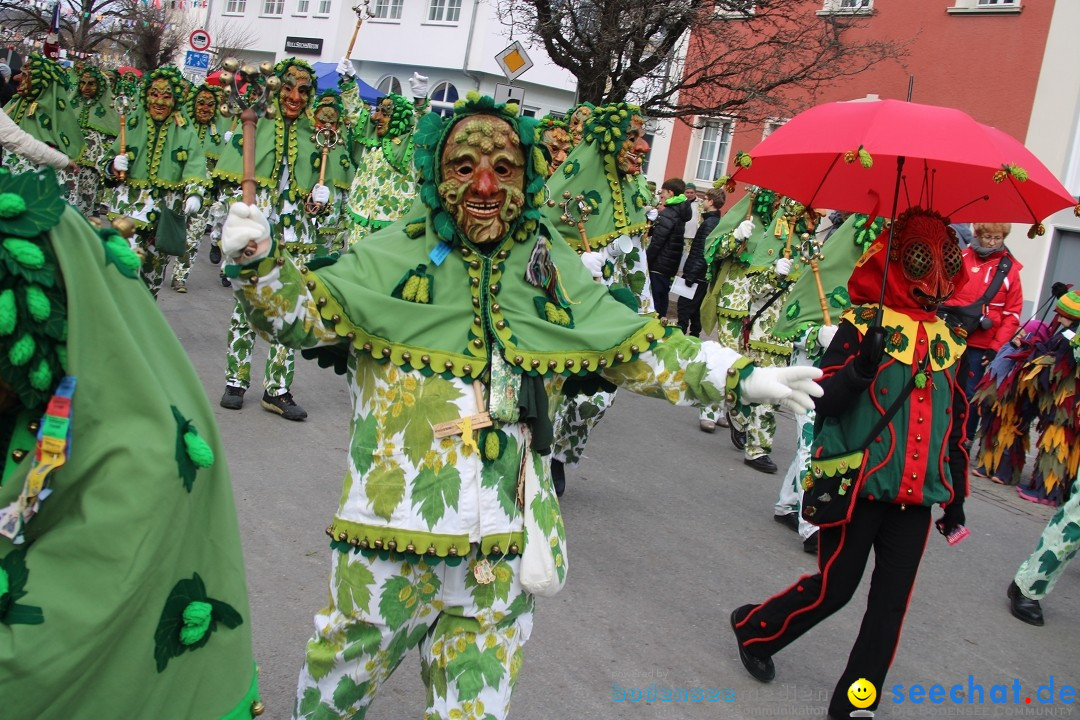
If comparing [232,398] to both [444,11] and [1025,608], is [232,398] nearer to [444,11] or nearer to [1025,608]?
[1025,608]

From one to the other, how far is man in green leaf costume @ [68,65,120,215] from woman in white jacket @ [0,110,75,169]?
20.6 ft

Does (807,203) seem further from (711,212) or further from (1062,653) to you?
(711,212)

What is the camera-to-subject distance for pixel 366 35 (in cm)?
3588

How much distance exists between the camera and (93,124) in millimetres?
11523

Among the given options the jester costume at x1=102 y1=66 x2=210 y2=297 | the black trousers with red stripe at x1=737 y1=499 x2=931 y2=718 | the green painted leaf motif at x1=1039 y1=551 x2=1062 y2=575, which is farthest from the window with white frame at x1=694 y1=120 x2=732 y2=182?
the black trousers with red stripe at x1=737 y1=499 x2=931 y2=718

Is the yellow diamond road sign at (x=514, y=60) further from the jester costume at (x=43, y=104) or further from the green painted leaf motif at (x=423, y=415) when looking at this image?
the green painted leaf motif at (x=423, y=415)

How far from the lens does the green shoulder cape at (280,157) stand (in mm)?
7750

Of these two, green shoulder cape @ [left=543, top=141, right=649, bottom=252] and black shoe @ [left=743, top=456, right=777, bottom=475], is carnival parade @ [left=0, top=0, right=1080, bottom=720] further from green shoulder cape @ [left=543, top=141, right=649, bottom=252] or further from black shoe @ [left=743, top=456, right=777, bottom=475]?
black shoe @ [left=743, top=456, right=777, bottom=475]

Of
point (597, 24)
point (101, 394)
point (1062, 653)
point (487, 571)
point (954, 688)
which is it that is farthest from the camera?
point (597, 24)

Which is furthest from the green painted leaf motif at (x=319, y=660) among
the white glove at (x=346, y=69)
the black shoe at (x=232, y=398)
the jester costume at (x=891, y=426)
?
the white glove at (x=346, y=69)

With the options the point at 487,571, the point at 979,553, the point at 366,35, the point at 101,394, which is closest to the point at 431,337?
the point at 487,571

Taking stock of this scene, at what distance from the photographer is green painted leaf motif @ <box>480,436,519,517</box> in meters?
2.83

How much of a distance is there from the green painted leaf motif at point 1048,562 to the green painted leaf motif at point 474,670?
12.3ft

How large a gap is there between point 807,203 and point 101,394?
321 centimetres
